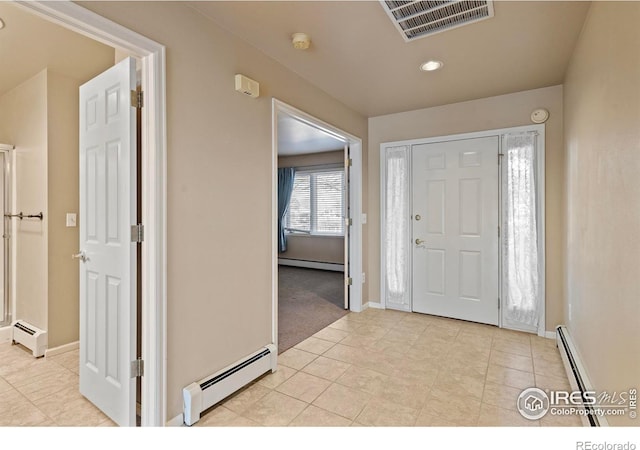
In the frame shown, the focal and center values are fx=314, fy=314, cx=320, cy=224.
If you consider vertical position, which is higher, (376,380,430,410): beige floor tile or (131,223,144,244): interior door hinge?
(131,223,144,244): interior door hinge

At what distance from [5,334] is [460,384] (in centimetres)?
405

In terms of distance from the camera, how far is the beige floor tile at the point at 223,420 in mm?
1797

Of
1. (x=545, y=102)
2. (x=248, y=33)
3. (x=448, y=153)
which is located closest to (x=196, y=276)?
(x=248, y=33)

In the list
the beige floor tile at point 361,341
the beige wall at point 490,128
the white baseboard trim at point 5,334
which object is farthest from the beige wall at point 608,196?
the white baseboard trim at point 5,334

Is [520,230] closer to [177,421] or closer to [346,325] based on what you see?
[346,325]

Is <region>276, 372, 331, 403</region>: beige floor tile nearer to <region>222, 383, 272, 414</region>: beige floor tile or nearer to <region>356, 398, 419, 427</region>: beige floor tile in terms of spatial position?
<region>222, 383, 272, 414</region>: beige floor tile

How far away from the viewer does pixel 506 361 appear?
257cm

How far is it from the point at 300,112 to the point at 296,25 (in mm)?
807

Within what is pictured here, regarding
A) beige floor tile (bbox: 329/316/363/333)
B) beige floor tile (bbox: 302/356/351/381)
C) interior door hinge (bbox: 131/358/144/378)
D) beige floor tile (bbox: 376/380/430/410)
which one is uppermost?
interior door hinge (bbox: 131/358/144/378)

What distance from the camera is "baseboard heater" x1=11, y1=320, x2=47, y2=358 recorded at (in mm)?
2658

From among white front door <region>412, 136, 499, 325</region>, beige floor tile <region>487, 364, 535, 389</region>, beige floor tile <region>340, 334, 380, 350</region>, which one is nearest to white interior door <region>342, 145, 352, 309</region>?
white front door <region>412, 136, 499, 325</region>

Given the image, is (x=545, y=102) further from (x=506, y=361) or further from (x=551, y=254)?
(x=506, y=361)

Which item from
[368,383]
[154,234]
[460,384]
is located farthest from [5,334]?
[460,384]

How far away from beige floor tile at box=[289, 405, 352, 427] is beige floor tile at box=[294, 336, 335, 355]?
2.84 feet
